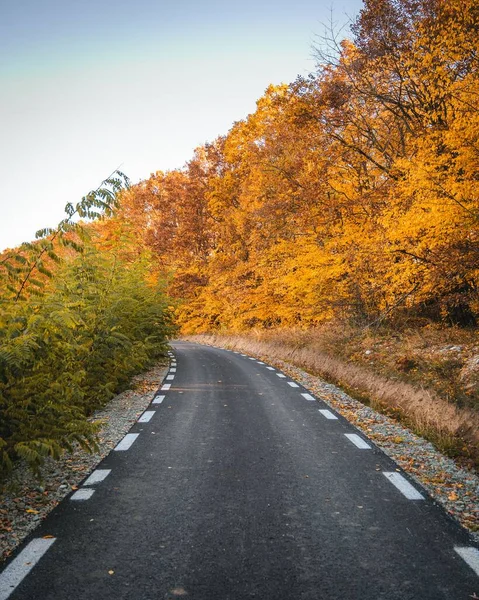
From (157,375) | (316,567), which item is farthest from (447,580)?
(157,375)

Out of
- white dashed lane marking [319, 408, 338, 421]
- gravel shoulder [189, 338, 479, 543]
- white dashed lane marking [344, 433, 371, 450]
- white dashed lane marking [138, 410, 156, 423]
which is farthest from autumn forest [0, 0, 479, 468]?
white dashed lane marking [319, 408, 338, 421]

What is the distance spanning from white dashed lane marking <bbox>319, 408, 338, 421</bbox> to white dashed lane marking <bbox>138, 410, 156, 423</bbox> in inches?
121

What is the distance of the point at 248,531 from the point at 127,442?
310 centimetres

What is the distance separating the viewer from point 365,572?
3.11m

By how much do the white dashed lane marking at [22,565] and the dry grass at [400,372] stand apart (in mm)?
4735

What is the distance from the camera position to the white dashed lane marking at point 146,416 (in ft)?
24.8

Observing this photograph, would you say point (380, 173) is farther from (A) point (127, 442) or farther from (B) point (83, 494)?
(B) point (83, 494)

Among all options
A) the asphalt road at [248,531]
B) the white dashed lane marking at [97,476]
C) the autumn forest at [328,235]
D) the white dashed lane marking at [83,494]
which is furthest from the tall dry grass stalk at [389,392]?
the white dashed lane marking at [83,494]

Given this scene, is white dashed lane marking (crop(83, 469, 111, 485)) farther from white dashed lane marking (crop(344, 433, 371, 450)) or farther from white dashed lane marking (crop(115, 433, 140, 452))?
white dashed lane marking (crop(344, 433, 371, 450))

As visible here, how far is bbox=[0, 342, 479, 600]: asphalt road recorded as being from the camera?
9.70ft

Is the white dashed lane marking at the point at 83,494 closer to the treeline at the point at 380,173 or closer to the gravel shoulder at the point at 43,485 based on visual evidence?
the gravel shoulder at the point at 43,485

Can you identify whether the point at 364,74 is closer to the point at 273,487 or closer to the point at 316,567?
the point at 273,487

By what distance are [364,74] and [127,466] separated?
11.9 m

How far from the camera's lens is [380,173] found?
14688 millimetres
